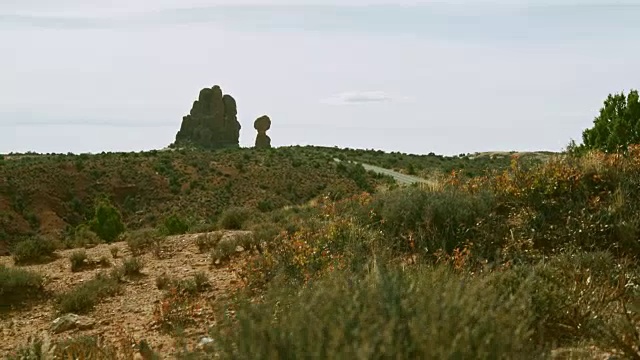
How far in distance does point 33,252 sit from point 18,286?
4191 mm

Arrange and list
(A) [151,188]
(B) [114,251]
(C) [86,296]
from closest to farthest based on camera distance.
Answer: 1. (C) [86,296]
2. (B) [114,251]
3. (A) [151,188]

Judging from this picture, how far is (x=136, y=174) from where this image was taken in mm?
45656

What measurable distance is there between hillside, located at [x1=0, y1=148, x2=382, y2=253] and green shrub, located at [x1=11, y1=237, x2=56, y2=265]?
1599cm

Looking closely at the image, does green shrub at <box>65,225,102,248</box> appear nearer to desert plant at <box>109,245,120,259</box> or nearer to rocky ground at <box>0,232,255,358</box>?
desert plant at <box>109,245,120,259</box>

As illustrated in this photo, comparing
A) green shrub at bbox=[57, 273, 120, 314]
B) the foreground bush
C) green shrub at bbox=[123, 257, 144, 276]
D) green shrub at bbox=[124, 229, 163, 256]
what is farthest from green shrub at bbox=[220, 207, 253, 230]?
the foreground bush

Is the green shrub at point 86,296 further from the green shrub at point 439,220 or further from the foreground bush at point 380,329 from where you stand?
the foreground bush at point 380,329

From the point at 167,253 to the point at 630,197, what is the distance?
32.2 feet

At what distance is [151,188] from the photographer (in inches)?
1705

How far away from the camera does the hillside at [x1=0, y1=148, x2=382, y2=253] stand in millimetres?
36812

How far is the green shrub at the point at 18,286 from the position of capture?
39.3 feet

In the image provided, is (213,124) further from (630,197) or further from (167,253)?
(630,197)

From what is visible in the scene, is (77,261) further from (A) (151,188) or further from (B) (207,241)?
(A) (151,188)

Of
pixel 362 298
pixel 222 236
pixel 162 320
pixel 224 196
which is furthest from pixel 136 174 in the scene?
pixel 362 298

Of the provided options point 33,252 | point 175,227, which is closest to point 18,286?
point 33,252
